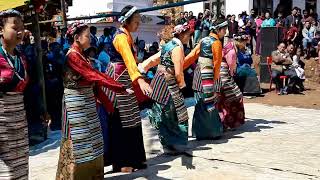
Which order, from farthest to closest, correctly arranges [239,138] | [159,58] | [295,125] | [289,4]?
1. [289,4]
2. [295,125]
3. [239,138]
4. [159,58]

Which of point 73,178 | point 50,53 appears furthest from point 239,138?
point 50,53

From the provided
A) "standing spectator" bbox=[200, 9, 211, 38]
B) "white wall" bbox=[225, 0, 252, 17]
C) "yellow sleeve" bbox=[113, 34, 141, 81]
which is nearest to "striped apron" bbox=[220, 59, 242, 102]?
"standing spectator" bbox=[200, 9, 211, 38]

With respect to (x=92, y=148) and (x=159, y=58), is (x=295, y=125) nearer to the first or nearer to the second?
(x=159, y=58)

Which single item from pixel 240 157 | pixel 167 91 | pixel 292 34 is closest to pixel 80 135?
pixel 167 91

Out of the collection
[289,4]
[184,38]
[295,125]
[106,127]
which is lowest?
[295,125]

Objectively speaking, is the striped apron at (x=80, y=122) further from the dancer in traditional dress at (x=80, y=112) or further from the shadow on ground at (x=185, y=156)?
the shadow on ground at (x=185, y=156)

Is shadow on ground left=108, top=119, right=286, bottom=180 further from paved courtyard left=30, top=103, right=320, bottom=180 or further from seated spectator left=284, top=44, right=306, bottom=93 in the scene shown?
seated spectator left=284, top=44, right=306, bottom=93

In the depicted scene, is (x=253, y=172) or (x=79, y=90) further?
(x=253, y=172)

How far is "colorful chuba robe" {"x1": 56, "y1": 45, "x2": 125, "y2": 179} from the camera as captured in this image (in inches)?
181

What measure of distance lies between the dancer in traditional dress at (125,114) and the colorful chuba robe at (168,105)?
22.4 inches

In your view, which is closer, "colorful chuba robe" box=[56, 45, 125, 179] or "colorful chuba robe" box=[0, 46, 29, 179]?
"colorful chuba robe" box=[0, 46, 29, 179]

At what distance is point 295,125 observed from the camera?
26.9 ft

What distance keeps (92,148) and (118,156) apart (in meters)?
0.87

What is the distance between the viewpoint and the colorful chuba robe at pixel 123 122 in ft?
17.7
